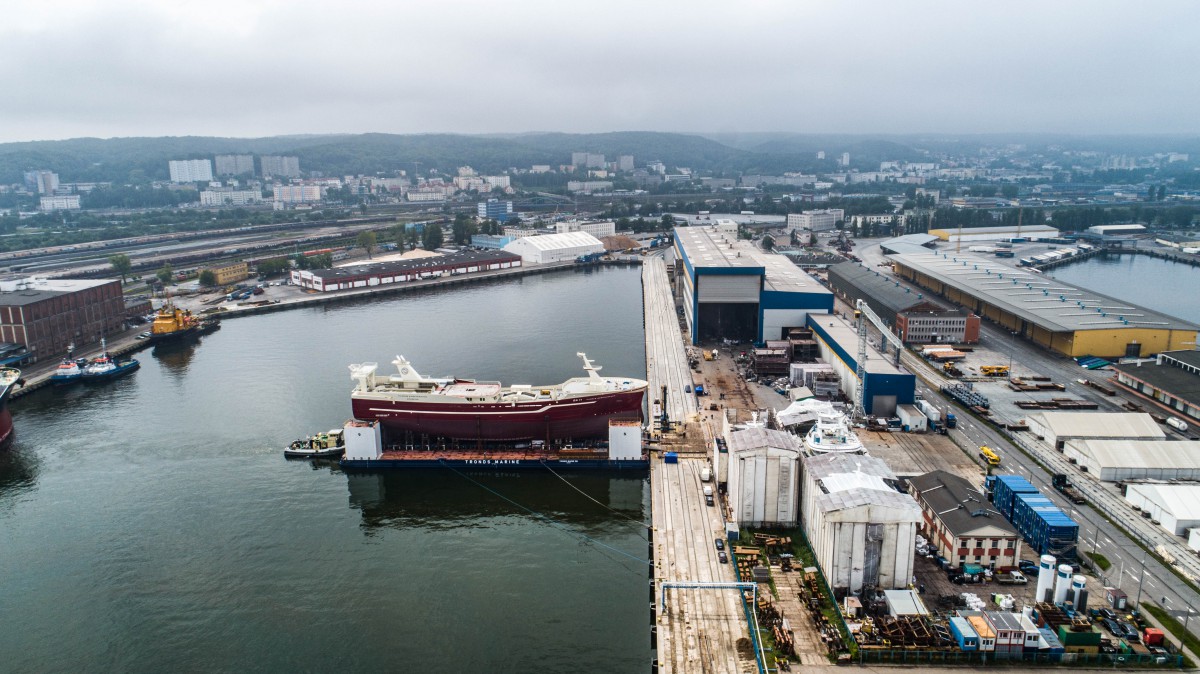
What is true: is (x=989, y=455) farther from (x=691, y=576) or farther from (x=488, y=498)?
(x=488, y=498)

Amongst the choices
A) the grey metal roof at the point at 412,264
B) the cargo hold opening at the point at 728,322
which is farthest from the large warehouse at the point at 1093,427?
the grey metal roof at the point at 412,264

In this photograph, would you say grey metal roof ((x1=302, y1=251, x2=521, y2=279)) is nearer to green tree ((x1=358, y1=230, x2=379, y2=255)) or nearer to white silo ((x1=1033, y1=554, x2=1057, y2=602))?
green tree ((x1=358, y1=230, x2=379, y2=255))

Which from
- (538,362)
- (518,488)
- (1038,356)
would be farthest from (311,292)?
(1038,356)

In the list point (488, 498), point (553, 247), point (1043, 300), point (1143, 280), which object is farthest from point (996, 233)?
point (488, 498)

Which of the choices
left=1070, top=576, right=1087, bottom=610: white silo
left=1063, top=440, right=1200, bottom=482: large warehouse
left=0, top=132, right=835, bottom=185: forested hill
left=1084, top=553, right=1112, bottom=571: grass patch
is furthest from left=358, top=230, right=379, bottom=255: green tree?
left=0, top=132, right=835, bottom=185: forested hill

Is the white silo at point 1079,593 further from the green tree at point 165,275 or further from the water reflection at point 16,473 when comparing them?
the green tree at point 165,275

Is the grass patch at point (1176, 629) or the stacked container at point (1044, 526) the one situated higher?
the stacked container at point (1044, 526)
